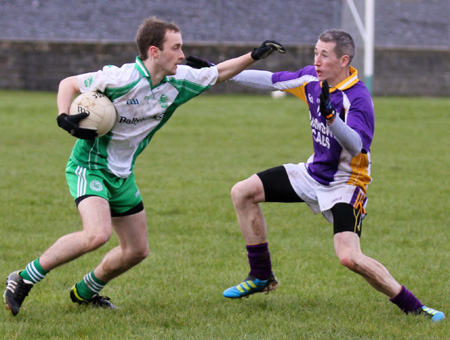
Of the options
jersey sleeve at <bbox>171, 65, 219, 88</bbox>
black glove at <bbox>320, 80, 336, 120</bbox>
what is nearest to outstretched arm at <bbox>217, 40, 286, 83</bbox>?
jersey sleeve at <bbox>171, 65, 219, 88</bbox>

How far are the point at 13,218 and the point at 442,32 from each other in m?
29.4

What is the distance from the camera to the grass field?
5391 millimetres

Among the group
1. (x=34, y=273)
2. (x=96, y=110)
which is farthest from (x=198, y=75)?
(x=34, y=273)

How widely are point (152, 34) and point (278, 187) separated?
1563mm

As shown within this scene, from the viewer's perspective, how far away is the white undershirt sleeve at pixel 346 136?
5094mm

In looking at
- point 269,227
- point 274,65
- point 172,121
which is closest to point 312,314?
point 269,227

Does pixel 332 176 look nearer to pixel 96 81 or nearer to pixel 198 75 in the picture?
pixel 198 75

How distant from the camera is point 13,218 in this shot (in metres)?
9.22

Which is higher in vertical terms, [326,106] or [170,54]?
[170,54]

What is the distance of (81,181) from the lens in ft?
18.0

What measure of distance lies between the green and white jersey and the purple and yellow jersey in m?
1.05

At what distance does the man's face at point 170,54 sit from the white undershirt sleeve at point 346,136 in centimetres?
124

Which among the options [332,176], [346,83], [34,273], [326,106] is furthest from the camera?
[332,176]

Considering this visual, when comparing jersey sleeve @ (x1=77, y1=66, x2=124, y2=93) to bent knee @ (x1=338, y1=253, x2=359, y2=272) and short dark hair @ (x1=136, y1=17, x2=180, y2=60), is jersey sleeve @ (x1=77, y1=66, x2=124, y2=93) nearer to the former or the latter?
short dark hair @ (x1=136, y1=17, x2=180, y2=60)
